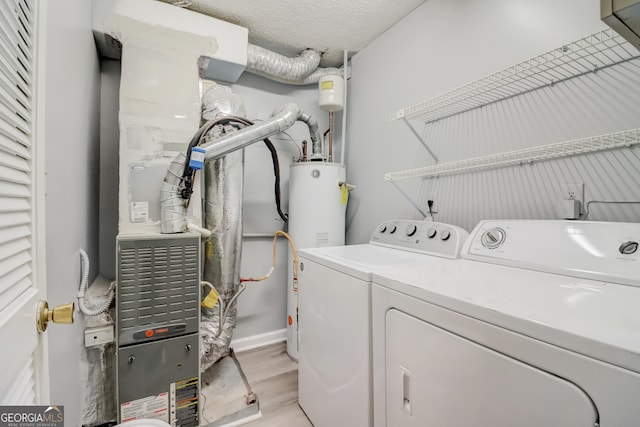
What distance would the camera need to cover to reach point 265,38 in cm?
211

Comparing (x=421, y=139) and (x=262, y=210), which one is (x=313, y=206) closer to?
(x=262, y=210)

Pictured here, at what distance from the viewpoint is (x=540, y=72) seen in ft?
3.80

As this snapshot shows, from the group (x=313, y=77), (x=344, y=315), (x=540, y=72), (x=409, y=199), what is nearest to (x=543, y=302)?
(x=344, y=315)

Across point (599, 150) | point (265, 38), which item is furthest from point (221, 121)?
point (599, 150)

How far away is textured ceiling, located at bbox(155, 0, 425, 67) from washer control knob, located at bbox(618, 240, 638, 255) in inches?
69.3

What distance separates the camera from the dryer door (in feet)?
1.80

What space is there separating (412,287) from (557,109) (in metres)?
1.06

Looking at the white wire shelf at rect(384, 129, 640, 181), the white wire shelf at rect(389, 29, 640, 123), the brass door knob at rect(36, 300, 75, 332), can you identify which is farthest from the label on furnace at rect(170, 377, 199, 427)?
the white wire shelf at rect(389, 29, 640, 123)

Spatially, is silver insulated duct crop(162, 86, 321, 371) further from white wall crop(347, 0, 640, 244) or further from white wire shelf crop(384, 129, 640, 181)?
white wire shelf crop(384, 129, 640, 181)

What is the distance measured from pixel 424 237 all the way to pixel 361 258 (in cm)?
41

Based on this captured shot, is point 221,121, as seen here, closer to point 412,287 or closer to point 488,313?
point 412,287

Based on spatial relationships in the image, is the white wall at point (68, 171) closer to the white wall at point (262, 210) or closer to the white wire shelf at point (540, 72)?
the white wall at point (262, 210)

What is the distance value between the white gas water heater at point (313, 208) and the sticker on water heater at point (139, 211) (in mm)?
972

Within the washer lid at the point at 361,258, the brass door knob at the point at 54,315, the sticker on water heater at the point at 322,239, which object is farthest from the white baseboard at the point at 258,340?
the brass door knob at the point at 54,315
